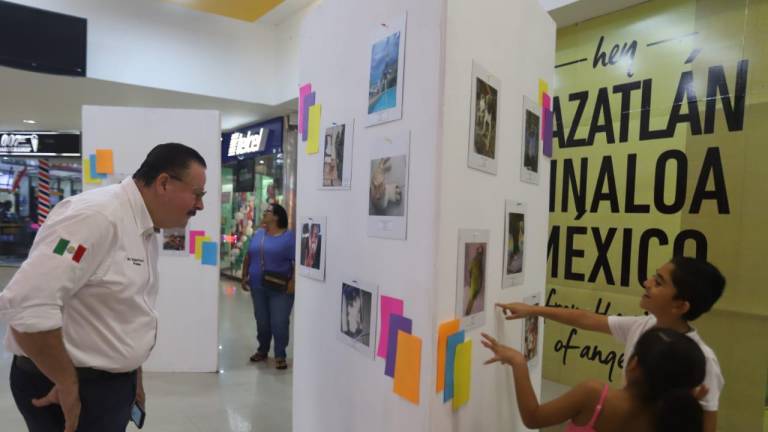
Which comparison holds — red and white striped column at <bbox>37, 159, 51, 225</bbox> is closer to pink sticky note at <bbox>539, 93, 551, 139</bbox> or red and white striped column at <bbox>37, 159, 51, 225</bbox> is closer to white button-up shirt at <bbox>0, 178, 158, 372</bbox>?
white button-up shirt at <bbox>0, 178, 158, 372</bbox>

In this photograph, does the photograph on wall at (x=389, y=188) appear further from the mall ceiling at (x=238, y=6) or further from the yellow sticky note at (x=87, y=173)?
the mall ceiling at (x=238, y=6)

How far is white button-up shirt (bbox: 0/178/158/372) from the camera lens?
129 cm

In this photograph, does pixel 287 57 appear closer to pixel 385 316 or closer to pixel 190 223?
pixel 190 223

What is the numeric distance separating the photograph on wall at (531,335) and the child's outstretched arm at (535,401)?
414 millimetres

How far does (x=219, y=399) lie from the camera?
376 centimetres

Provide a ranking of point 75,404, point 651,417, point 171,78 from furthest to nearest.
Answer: point 171,78, point 75,404, point 651,417

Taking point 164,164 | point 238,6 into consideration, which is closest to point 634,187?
point 164,164

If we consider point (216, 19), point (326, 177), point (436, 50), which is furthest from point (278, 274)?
point (216, 19)

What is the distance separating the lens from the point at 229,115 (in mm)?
8250

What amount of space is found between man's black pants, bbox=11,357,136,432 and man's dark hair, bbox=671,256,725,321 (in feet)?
6.33

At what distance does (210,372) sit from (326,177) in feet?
10.6

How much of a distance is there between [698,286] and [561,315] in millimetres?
512

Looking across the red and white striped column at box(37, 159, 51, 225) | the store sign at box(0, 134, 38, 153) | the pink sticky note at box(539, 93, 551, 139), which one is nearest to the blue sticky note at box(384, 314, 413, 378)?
the pink sticky note at box(539, 93, 551, 139)

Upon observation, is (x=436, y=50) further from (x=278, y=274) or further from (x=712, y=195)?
(x=278, y=274)
